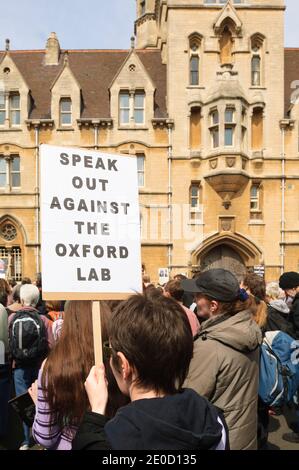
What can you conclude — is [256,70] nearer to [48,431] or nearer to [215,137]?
[215,137]

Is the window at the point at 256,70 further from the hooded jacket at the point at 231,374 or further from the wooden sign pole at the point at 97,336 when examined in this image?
the wooden sign pole at the point at 97,336

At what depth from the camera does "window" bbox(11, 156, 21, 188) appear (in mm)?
20547

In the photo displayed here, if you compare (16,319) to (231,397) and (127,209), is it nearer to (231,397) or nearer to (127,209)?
(127,209)

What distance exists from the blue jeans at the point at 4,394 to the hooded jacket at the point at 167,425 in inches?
145

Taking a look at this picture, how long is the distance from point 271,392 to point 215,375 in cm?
109

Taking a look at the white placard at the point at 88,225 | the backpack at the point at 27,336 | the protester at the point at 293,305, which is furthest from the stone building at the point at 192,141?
the white placard at the point at 88,225

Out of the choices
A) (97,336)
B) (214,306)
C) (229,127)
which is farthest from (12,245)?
(97,336)

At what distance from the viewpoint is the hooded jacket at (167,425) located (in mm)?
1528

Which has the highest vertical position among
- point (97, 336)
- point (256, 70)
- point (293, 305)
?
point (256, 70)

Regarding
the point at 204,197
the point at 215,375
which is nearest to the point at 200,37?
the point at 204,197

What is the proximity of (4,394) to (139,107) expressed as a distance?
56.7 feet

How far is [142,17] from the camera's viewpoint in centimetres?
3078

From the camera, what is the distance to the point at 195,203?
20.6 metres

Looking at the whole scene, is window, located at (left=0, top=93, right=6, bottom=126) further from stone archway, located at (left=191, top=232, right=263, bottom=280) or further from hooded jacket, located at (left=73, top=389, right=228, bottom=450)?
hooded jacket, located at (left=73, top=389, right=228, bottom=450)
